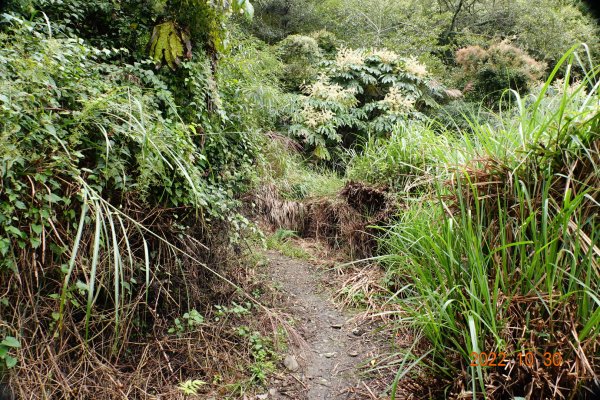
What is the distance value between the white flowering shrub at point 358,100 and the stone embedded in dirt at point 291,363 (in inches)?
175

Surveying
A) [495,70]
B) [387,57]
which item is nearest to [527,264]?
[387,57]

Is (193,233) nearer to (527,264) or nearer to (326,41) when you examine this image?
(527,264)

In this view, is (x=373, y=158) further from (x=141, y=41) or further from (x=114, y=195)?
(x=114, y=195)

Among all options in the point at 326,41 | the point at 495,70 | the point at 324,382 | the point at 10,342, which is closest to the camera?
the point at 10,342

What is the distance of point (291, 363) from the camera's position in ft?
7.22

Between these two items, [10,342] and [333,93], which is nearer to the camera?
[10,342]

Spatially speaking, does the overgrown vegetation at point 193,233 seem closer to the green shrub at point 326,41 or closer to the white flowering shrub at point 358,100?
the white flowering shrub at point 358,100

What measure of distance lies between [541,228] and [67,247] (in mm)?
1969

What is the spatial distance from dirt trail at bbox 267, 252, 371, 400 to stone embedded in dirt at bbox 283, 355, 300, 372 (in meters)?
0.02
